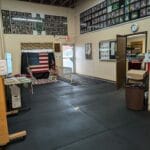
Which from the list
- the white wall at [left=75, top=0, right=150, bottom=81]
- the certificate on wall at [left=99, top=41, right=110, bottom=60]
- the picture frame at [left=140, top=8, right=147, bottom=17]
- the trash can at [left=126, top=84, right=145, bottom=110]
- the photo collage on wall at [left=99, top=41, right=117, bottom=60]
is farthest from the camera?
the certificate on wall at [left=99, top=41, right=110, bottom=60]

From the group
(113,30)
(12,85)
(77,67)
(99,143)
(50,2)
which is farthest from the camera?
(77,67)

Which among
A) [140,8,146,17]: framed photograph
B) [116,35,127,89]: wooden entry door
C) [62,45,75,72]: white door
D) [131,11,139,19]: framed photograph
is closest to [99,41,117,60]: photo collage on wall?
[116,35,127,89]: wooden entry door

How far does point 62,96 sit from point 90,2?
546 centimetres

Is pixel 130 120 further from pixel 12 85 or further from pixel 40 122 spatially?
pixel 12 85

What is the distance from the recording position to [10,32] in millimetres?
7938

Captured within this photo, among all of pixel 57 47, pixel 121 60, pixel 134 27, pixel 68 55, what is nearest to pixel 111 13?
pixel 134 27

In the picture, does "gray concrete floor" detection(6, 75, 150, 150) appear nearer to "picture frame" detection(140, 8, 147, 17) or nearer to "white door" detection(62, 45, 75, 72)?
"picture frame" detection(140, 8, 147, 17)

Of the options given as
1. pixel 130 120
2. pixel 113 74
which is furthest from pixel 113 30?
pixel 130 120

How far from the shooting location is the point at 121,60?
6078 mm

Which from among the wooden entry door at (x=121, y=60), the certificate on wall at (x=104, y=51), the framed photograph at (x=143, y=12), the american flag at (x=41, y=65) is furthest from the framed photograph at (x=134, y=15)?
the american flag at (x=41, y=65)

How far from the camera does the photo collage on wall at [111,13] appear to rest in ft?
18.2

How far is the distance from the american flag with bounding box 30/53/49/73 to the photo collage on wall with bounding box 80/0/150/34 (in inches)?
106

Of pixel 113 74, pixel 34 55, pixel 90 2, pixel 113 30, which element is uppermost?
pixel 90 2

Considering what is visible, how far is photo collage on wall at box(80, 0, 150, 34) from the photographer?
554 cm
